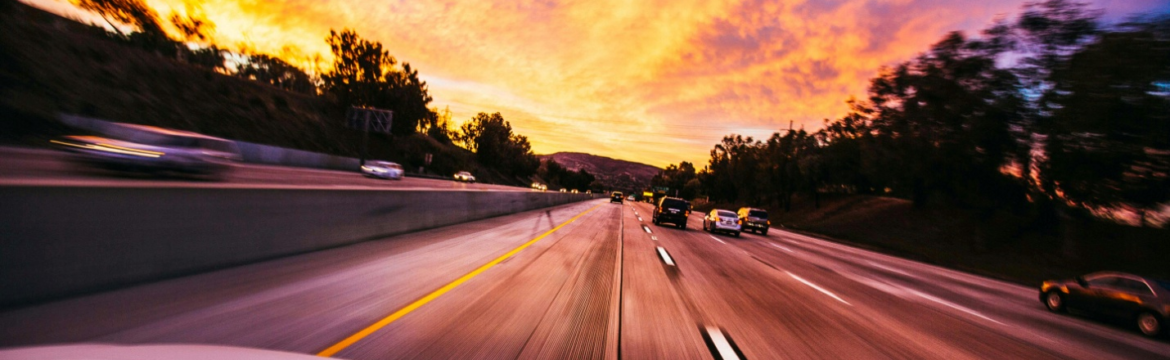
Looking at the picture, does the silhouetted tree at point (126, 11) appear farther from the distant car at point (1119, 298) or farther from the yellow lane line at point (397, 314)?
the distant car at point (1119, 298)

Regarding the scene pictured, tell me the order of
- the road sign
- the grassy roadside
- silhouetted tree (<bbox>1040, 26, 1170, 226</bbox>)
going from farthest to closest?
the road sign < the grassy roadside < silhouetted tree (<bbox>1040, 26, 1170, 226</bbox>)

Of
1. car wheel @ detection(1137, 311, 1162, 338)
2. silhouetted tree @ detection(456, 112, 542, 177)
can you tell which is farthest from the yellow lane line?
silhouetted tree @ detection(456, 112, 542, 177)

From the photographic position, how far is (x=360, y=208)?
1158 cm

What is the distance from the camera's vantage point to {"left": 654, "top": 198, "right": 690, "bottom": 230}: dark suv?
26.8 metres

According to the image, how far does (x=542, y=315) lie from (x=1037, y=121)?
26304mm

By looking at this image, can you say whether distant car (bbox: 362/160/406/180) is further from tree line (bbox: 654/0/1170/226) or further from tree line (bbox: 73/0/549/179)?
tree line (bbox: 654/0/1170/226)

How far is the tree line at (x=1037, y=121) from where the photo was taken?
58.1 feet

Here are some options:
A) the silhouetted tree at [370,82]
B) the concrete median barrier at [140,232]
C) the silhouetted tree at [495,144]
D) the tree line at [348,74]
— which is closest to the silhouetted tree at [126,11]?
the tree line at [348,74]

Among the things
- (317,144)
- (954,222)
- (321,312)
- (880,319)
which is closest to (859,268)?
(880,319)

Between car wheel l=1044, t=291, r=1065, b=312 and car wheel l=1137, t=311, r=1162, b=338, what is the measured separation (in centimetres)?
141

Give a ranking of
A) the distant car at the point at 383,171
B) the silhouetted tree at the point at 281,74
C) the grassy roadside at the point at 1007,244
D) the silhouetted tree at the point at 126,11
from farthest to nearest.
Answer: the silhouetted tree at the point at 281,74 < the distant car at the point at 383,171 < the silhouetted tree at the point at 126,11 < the grassy roadside at the point at 1007,244

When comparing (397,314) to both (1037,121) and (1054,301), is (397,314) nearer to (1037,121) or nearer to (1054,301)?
(1054,301)

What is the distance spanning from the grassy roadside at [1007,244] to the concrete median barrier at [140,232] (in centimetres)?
1965

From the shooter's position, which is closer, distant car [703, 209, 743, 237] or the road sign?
distant car [703, 209, 743, 237]
